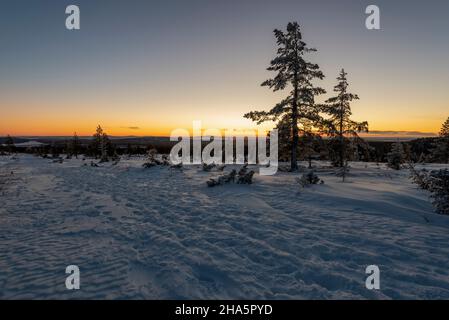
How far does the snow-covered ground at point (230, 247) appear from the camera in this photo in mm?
3520

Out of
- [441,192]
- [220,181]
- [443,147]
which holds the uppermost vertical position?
[443,147]

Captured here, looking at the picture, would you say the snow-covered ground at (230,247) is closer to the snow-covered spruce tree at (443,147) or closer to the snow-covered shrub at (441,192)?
the snow-covered shrub at (441,192)

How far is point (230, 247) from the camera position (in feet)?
16.1

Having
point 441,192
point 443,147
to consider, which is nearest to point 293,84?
point 441,192

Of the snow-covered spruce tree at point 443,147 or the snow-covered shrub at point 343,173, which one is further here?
the snow-covered spruce tree at point 443,147

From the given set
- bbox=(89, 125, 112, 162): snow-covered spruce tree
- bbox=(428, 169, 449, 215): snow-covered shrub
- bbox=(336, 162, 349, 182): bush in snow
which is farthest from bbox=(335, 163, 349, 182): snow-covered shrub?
bbox=(89, 125, 112, 162): snow-covered spruce tree

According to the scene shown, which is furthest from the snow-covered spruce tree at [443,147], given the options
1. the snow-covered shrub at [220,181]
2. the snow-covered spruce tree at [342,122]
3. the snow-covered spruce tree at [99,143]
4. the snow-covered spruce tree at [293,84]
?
the snow-covered spruce tree at [99,143]

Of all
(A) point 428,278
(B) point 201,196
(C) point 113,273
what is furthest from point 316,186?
(C) point 113,273

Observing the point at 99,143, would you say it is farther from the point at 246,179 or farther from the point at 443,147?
the point at 443,147

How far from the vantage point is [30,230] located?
6012mm

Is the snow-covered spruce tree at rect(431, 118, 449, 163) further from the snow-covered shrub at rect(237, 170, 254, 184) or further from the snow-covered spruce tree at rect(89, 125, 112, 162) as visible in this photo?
the snow-covered spruce tree at rect(89, 125, 112, 162)
